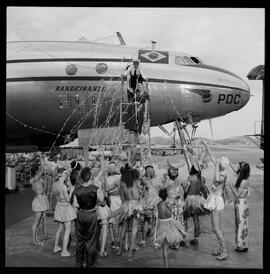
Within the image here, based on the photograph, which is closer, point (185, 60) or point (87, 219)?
point (87, 219)

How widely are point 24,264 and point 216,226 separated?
3.49 meters

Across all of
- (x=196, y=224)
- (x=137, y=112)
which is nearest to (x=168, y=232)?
(x=196, y=224)

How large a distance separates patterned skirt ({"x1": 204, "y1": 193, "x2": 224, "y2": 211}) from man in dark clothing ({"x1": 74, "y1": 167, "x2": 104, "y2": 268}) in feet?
6.49

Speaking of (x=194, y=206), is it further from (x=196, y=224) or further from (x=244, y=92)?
(x=244, y=92)

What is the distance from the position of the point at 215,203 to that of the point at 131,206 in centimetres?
150

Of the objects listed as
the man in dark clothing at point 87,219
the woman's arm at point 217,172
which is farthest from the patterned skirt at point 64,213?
the woman's arm at point 217,172

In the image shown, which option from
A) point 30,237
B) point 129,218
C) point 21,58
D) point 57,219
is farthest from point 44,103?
point 129,218

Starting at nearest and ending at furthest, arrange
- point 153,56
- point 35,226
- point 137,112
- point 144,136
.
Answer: point 35,226 < point 144,136 < point 137,112 < point 153,56

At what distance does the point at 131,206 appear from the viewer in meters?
6.21

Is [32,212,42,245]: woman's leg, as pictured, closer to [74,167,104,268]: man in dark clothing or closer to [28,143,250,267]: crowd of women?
[28,143,250,267]: crowd of women

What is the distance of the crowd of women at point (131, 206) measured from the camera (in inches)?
223

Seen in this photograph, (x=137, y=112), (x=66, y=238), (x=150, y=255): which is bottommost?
(x=150, y=255)

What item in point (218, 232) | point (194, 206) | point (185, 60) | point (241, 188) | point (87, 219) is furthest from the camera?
point (185, 60)
